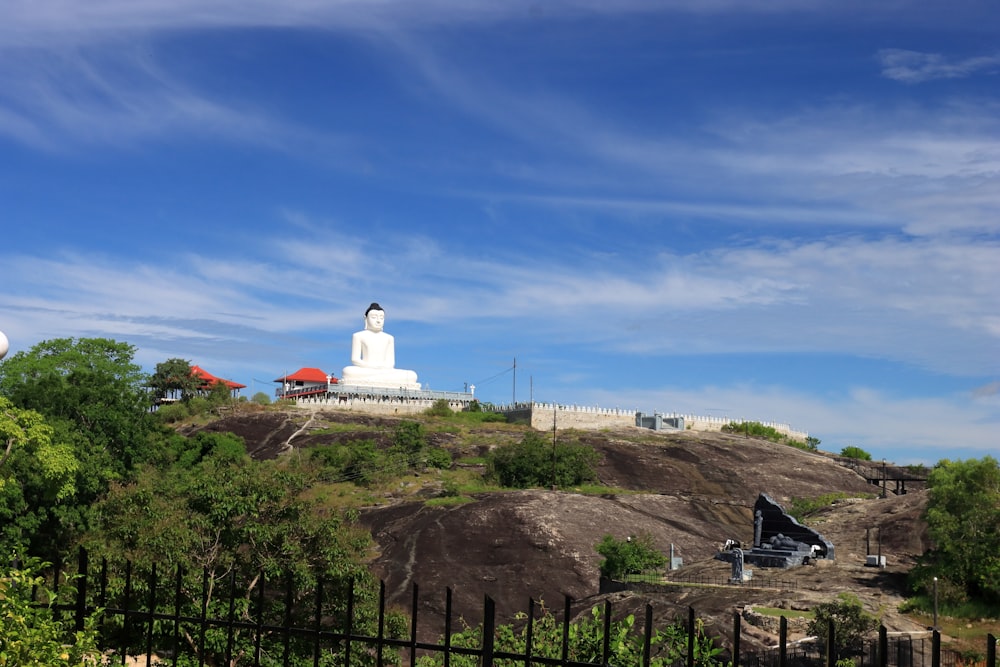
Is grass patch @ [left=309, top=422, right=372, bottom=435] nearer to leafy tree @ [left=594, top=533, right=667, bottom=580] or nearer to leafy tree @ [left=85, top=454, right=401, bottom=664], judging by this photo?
leafy tree @ [left=594, top=533, right=667, bottom=580]

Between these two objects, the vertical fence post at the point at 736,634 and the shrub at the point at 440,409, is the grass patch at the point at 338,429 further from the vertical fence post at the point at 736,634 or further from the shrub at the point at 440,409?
the vertical fence post at the point at 736,634

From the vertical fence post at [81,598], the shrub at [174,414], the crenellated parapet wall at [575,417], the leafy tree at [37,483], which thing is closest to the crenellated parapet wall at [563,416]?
the crenellated parapet wall at [575,417]

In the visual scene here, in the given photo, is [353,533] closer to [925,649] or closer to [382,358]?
[925,649]

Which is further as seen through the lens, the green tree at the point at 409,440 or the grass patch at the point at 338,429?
→ the grass patch at the point at 338,429

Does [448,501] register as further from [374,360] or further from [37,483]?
[374,360]

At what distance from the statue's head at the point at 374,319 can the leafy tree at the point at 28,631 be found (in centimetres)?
8704

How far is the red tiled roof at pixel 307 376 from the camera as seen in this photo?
110000mm

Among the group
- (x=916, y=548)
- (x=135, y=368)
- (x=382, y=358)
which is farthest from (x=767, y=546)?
(x=382, y=358)

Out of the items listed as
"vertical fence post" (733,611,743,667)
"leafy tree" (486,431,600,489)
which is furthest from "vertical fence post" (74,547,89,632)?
"leafy tree" (486,431,600,489)

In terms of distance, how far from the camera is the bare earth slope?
38.6 meters

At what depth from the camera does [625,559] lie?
4194cm

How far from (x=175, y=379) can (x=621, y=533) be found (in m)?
62.2

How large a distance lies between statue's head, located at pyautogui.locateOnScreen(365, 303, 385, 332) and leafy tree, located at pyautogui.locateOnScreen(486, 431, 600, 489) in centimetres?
3424

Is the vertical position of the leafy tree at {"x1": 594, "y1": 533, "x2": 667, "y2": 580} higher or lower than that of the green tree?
lower
